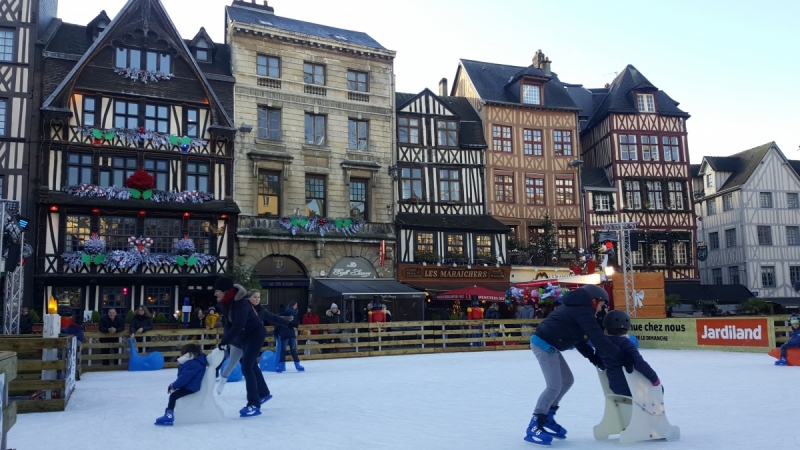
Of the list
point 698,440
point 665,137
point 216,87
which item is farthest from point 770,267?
point 698,440

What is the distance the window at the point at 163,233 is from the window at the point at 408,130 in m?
10.2

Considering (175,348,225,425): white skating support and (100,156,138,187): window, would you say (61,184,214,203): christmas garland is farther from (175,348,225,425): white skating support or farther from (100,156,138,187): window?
(175,348,225,425): white skating support

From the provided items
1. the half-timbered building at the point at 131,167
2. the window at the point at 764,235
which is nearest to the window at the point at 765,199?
the window at the point at 764,235

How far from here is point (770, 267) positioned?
1453 inches

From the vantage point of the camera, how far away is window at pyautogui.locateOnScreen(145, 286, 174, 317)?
960 inches

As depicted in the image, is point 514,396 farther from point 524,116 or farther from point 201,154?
point 524,116

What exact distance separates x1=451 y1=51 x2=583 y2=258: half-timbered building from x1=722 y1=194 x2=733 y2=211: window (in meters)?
10.8

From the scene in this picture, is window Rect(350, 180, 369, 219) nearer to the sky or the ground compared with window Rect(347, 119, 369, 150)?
nearer to the ground

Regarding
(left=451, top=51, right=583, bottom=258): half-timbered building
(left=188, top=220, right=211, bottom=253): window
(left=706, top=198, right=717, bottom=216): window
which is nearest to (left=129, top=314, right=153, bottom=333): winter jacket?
(left=188, top=220, right=211, bottom=253): window

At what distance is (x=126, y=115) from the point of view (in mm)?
24844

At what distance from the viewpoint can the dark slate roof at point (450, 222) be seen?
2933 centimetres

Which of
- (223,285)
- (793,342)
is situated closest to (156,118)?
(223,285)

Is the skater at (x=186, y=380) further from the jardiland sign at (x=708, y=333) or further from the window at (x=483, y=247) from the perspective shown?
the window at (x=483, y=247)

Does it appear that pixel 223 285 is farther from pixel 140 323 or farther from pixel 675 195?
pixel 675 195
